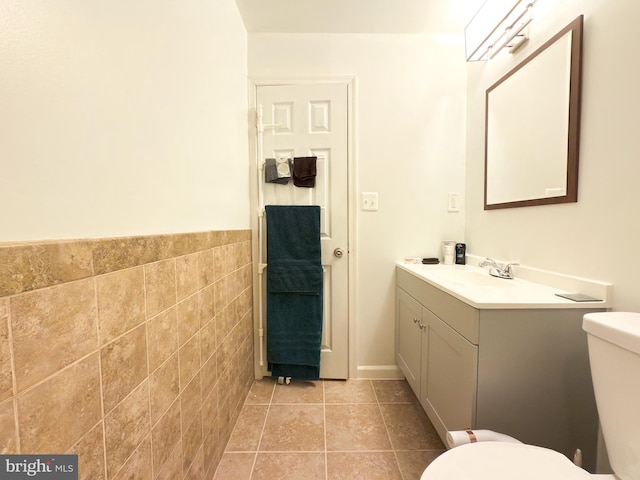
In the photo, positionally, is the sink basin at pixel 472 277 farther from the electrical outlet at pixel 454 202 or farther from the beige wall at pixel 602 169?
the electrical outlet at pixel 454 202

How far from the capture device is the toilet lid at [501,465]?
0.63 metres

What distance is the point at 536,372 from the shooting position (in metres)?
0.92

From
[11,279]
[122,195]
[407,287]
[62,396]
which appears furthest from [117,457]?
[407,287]

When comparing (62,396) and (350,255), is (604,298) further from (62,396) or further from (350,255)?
(62,396)

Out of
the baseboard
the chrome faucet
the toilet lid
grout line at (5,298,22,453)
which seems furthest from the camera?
the baseboard

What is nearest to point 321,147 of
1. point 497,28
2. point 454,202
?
point 454,202

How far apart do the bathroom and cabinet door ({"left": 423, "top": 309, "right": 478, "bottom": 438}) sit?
53cm

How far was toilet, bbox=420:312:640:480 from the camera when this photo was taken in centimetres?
64

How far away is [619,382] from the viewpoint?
2.22 ft

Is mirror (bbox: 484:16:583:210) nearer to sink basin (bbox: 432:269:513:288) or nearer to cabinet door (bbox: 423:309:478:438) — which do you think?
sink basin (bbox: 432:269:513:288)

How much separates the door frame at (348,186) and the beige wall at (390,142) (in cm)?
3

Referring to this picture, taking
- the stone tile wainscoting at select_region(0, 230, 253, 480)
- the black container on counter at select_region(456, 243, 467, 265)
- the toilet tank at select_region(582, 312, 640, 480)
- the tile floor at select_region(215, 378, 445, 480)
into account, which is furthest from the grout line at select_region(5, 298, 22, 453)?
the black container on counter at select_region(456, 243, 467, 265)

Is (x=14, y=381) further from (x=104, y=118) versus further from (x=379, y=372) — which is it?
(x=379, y=372)

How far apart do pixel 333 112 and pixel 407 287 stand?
4.09 ft
